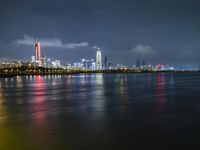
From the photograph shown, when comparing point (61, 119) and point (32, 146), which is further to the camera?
point (61, 119)

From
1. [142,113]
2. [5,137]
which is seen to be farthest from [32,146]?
[142,113]

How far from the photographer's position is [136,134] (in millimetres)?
13508

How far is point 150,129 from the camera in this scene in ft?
48.1

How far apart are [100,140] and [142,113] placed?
8.28 metres

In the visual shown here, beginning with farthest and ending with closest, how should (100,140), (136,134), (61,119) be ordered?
(61,119)
(136,134)
(100,140)

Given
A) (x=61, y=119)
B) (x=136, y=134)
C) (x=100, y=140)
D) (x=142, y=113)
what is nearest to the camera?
(x=100, y=140)

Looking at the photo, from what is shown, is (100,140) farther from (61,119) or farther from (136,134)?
(61,119)

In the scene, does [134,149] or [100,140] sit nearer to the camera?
[134,149]

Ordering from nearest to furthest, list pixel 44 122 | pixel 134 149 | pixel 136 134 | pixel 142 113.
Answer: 1. pixel 134 149
2. pixel 136 134
3. pixel 44 122
4. pixel 142 113

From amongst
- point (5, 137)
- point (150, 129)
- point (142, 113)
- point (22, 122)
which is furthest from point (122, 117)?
point (5, 137)

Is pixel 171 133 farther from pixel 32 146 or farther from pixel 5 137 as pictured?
pixel 5 137

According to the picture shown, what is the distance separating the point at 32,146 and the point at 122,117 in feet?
26.3

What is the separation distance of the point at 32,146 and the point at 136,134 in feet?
16.4

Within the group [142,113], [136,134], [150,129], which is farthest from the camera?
[142,113]
